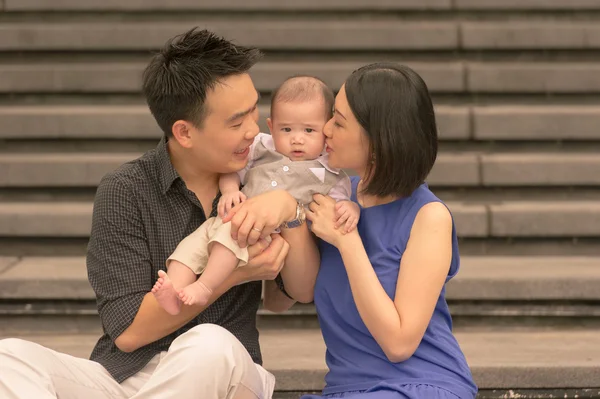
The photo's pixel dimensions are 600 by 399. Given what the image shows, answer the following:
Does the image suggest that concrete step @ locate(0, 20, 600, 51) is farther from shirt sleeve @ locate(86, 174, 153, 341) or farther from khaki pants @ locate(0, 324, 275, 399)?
khaki pants @ locate(0, 324, 275, 399)

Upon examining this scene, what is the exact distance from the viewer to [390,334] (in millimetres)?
2539

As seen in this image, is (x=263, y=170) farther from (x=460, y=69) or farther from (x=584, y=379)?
(x=460, y=69)

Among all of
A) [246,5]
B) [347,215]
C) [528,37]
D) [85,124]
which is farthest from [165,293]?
[528,37]

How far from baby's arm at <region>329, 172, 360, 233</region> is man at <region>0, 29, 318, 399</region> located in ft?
0.45

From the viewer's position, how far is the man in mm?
2764

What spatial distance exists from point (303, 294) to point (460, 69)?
2.67 meters

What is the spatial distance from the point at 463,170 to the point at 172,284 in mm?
2596

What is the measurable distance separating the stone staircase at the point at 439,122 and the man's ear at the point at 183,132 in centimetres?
143

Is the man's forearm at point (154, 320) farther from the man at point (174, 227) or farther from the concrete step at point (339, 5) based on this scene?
the concrete step at point (339, 5)

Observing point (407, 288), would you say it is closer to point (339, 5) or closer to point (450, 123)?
point (450, 123)

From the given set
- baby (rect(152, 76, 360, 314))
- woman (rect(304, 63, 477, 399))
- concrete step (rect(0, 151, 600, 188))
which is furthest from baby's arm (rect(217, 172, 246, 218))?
concrete step (rect(0, 151, 600, 188))

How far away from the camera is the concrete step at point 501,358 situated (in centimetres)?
388

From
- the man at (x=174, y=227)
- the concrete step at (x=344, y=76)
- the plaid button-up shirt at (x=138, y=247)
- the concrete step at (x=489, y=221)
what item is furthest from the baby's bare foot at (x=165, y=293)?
the concrete step at (x=344, y=76)

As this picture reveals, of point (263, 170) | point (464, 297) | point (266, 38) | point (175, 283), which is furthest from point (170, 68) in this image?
point (266, 38)
